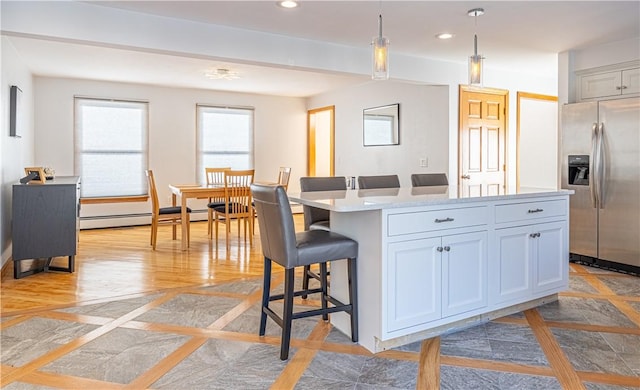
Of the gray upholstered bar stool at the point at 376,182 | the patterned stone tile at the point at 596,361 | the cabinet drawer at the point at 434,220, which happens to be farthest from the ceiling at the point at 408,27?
the patterned stone tile at the point at 596,361

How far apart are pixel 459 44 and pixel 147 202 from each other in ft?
17.7

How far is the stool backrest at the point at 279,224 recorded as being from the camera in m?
2.35

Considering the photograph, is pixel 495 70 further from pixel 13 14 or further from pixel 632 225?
pixel 13 14

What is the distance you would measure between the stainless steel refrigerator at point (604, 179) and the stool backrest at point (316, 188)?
2.74 metres

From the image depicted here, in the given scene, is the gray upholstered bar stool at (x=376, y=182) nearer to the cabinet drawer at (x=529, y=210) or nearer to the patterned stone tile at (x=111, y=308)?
the cabinet drawer at (x=529, y=210)

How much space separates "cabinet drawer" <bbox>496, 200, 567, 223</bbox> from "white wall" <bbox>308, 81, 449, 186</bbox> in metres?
2.43

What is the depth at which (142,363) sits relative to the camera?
2385mm

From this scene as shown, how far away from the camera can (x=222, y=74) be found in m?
6.05

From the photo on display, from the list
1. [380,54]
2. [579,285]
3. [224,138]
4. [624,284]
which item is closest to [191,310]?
[380,54]

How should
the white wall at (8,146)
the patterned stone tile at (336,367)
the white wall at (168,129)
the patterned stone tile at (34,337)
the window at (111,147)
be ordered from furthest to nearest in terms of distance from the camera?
the window at (111,147)
the white wall at (168,129)
the white wall at (8,146)
the patterned stone tile at (34,337)
the patterned stone tile at (336,367)

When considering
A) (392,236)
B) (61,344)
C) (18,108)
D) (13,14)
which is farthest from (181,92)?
(392,236)

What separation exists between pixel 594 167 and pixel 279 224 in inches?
145

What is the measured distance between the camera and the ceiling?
351cm

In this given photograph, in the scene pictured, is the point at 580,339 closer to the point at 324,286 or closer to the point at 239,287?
the point at 324,286
